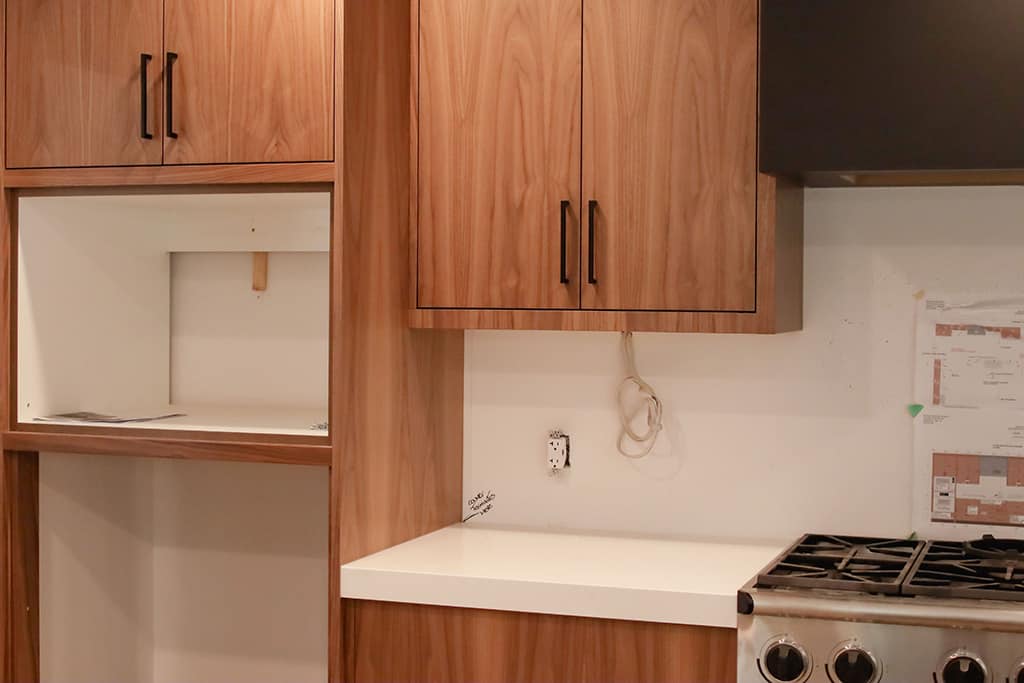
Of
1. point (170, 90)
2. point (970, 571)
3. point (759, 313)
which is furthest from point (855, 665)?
point (170, 90)

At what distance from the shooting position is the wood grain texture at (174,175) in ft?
7.88

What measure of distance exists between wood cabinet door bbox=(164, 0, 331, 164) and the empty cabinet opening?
0.88m

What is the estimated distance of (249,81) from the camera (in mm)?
2445

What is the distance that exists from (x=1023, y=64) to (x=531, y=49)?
96 cm

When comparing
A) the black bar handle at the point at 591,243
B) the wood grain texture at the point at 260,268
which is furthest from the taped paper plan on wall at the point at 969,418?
the wood grain texture at the point at 260,268

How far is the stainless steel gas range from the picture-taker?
80.9 inches

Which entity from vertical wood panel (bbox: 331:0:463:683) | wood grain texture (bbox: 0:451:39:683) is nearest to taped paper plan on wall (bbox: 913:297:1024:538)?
vertical wood panel (bbox: 331:0:463:683)

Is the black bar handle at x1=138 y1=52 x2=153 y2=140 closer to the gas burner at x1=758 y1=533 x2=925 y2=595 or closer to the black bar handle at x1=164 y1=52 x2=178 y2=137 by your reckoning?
the black bar handle at x1=164 y1=52 x2=178 y2=137

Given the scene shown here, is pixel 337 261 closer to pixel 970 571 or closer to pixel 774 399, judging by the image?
pixel 774 399

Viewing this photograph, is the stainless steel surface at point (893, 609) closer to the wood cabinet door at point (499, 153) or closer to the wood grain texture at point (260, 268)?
the wood cabinet door at point (499, 153)

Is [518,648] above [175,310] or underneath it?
underneath

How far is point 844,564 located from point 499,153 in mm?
1078

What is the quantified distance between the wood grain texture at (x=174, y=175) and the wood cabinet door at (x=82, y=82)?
20 millimetres

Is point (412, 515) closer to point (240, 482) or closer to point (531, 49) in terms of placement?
point (240, 482)
